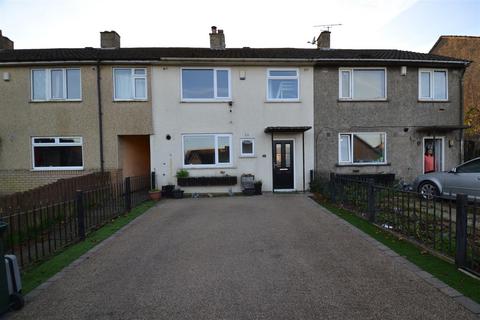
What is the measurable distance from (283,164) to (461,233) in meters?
8.99

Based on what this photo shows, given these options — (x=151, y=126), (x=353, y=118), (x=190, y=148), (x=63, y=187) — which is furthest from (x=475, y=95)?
(x=63, y=187)

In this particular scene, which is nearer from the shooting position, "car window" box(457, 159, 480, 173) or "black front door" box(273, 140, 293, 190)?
"car window" box(457, 159, 480, 173)

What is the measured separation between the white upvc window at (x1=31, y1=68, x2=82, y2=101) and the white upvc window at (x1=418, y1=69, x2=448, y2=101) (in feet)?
48.3

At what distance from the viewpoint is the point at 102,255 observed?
5.32 meters

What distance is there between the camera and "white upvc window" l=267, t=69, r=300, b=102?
13.1m

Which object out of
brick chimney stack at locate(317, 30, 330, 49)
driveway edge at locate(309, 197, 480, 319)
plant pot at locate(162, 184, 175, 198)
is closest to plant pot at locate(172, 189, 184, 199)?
plant pot at locate(162, 184, 175, 198)

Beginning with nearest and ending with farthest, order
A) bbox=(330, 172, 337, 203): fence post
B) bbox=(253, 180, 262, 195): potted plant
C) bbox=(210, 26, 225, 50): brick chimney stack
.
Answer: bbox=(330, 172, 337, 203): fence post → bbox=(253, 180, 262, 195): potted plant → bbox=(210, 26, 225, 50): brick chimney stack

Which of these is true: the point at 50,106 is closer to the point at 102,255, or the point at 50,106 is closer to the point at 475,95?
Answer: the point at 102,255

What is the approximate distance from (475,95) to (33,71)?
2706 centimetres

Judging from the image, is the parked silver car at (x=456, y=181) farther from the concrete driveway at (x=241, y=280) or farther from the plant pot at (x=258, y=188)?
the plant pot at (x=258, y=188)

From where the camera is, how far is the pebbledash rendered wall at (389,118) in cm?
1320

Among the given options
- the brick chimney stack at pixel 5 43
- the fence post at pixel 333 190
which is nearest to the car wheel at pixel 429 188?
the fence post at pixel 333 190

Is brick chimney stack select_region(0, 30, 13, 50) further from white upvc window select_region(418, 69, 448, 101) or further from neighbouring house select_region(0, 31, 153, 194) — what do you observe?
white upvc window select_region(418, 69, 448, 101)

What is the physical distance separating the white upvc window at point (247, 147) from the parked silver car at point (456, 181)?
20.4ft
